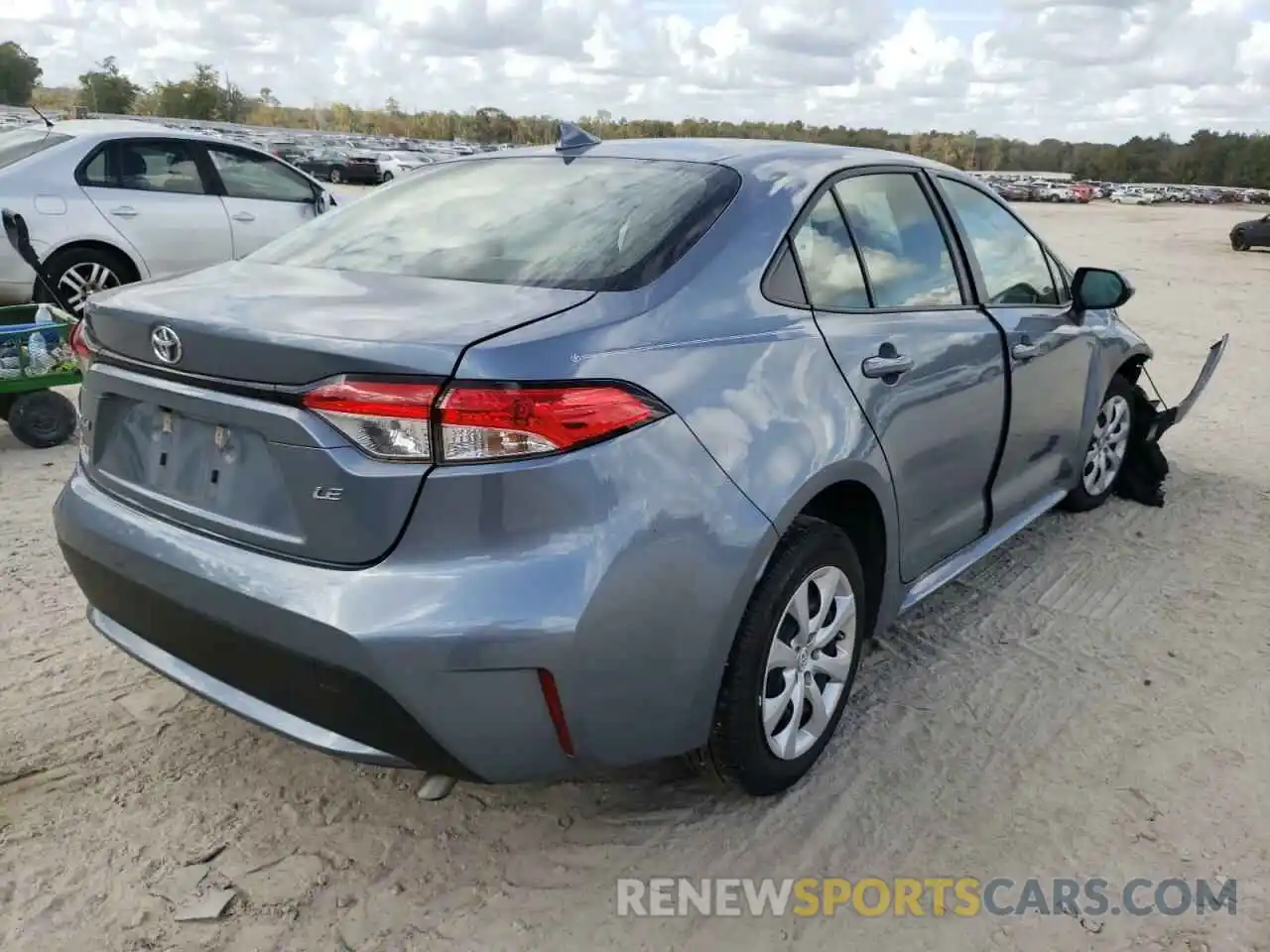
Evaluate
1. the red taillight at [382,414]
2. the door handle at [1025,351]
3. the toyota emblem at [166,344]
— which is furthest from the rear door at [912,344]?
the toyota emblem at [166,344]

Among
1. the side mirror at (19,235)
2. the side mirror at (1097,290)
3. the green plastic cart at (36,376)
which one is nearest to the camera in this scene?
the side mirror at (1097,290)

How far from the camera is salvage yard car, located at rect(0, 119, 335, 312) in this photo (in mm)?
7020

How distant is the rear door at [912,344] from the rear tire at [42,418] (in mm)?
4343

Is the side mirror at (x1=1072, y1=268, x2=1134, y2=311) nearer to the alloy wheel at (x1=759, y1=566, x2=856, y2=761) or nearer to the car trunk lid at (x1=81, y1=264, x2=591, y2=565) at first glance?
the alloy wheel at (x1=759, y1=566, x2=856, y2=761)

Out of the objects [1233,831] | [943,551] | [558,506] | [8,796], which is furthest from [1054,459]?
[8,796]

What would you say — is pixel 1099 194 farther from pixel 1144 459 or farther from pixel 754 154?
pixel 754 154

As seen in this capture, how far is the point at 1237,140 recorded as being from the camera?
332 feet

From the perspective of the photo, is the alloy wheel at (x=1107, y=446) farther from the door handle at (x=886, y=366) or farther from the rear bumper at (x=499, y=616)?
the rear bumper at (x=499, y=616)

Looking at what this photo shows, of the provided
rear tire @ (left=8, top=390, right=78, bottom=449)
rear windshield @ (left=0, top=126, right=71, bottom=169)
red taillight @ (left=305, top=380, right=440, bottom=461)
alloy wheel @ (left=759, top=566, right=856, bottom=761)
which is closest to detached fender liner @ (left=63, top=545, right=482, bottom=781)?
red taillight @ (left=305, top=380, right=440, bottom=461)

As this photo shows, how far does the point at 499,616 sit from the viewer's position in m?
1.99

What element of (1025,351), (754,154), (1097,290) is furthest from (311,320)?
(1097,290)

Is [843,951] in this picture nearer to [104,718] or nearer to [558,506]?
[558,506]

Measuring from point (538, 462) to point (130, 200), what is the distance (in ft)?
22.5

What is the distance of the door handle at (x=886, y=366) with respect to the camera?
9.20 feet
